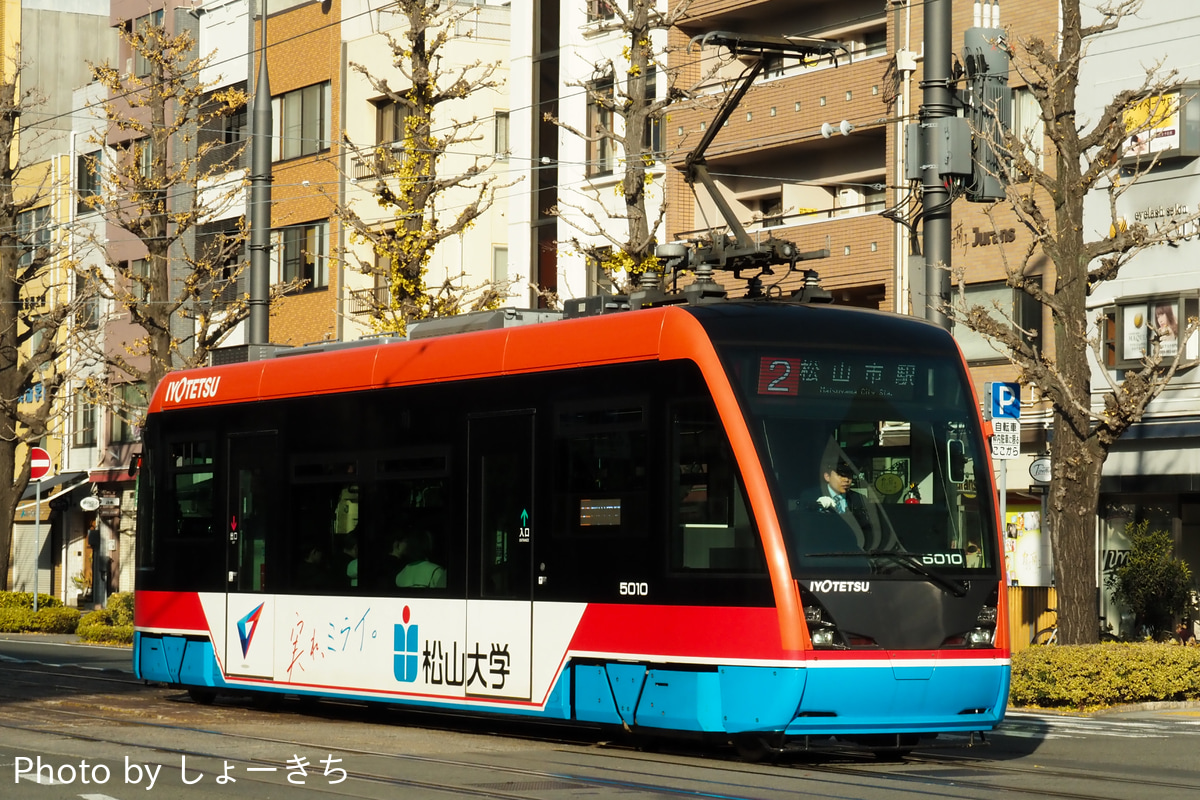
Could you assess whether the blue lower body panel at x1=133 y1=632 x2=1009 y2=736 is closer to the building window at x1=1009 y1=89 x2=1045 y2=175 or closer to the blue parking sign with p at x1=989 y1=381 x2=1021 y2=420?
the blue parking sign with p at x1=989 y1=381 x2=1021 y2=420

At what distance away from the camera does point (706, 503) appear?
13.5 meters

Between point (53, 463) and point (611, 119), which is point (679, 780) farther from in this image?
point (53, 463)

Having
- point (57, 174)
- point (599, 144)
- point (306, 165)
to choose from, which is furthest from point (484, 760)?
point (57, 174)

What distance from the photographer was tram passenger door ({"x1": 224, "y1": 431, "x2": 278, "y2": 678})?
1820 centimetres

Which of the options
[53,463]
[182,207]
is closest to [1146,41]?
[182,207]

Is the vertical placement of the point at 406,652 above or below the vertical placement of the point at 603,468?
below

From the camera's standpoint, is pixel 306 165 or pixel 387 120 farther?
pixel 306 165

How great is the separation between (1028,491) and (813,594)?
18955 mm

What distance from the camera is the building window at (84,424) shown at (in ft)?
187

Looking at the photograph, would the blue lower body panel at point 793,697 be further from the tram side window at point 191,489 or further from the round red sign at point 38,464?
the round red sign at point 38,464

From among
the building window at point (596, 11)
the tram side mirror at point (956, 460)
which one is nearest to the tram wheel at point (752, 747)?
the tram side mirror at point (956, 460)

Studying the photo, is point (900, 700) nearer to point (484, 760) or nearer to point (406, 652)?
point (484, 760)

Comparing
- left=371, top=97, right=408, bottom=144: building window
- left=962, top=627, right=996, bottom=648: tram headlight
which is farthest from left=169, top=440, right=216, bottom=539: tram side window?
left=371, top=97, right=408, bottom=144: building window

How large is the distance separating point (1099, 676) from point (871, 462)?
7.27 m
